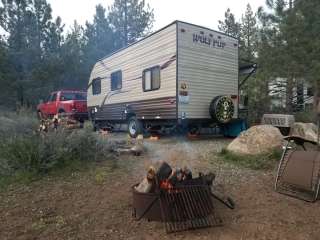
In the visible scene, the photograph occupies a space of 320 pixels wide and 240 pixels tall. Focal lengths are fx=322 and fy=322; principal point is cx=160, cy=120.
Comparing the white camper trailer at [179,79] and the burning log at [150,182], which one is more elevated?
the white camper trailer at [179,79]

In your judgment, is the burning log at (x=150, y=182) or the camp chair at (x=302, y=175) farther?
the camp chair at (x=302, y=175)

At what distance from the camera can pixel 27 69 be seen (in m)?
19.9

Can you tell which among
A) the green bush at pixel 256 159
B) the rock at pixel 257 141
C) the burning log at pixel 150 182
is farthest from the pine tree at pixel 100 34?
the burning log at pixel 150 182

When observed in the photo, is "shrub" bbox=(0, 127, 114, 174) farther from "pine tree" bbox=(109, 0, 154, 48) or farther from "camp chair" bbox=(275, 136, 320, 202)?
"pine tree" bbox=(109, 0, 154, 48)

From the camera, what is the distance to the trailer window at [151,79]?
9414 mm

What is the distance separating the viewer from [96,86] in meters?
13.2

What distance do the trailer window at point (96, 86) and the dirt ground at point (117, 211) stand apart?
808cm

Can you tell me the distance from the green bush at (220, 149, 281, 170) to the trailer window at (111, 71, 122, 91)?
6180mm

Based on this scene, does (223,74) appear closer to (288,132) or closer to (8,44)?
(288,132)

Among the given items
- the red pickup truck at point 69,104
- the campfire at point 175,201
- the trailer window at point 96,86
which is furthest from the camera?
the red pickup truck at point 69,104

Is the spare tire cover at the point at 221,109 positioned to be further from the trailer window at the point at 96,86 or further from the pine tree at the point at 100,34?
the pine tree at the point at 100,34

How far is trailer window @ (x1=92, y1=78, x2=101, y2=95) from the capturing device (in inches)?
511

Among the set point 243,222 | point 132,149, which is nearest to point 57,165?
point 132,149

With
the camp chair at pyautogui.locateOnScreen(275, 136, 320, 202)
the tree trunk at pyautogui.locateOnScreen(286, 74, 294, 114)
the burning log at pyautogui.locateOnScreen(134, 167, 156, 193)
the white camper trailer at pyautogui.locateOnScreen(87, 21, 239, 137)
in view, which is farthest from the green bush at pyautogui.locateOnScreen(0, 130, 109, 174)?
the tree trunk at pyautogui.locateOnScreen(286, 74, 294, 114)
